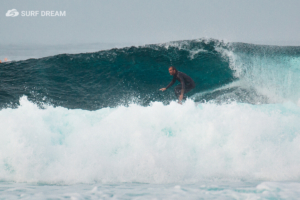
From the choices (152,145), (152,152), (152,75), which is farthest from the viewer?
(152,75)

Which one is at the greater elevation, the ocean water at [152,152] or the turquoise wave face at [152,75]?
the turquoise wave face at [152,75]

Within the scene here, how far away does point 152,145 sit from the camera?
174 inches

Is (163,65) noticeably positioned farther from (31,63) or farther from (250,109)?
(31,63)

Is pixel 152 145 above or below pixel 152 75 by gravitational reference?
below

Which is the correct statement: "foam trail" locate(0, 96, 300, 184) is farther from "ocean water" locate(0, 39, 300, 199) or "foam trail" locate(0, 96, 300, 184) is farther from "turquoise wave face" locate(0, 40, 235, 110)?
"turquoise wave face" locate(0, 40, 235, 110)

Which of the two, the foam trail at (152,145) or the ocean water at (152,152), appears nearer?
the ocean water at (152,152)

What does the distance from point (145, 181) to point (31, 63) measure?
9875mm

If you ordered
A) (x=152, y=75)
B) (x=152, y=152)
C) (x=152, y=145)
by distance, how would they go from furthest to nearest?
Result: (x=152, y=75) < (x=152, y=145) < (x=152, y=152)

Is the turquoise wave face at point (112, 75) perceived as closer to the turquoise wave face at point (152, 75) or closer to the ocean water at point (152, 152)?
the turquoise wave face at point (152, 75)

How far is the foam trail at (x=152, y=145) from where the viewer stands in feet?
12.9

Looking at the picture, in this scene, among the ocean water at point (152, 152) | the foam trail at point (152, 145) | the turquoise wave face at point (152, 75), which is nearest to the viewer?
the ocean water at point (152, 152)

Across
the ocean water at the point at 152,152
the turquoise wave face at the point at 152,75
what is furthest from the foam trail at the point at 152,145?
the turquoise wave face at the point at 152,75

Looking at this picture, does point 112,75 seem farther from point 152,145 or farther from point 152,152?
point 152,152

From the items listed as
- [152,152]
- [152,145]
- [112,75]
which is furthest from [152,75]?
[152,152]
